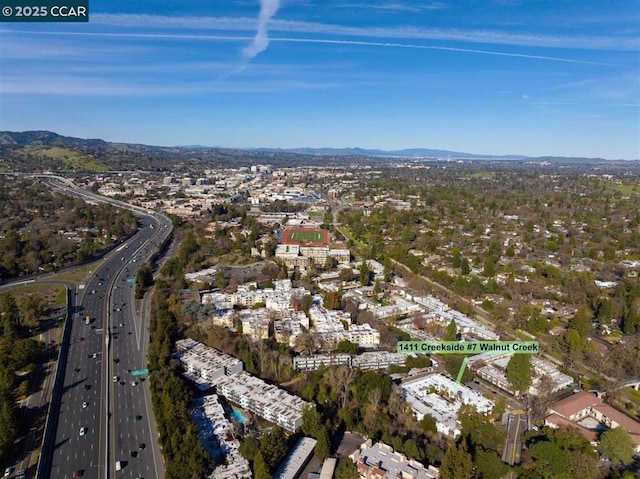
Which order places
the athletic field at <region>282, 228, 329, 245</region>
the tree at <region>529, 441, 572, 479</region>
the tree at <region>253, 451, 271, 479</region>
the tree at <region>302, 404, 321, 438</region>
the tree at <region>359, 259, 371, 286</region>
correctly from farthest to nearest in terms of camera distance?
the athletic field at <region>282, 228, 329, 245</region>
the tree at <region>359, 259, 371, 286</region>
the tree at <region>302, 404, 321, 438</region>
the tree at <region>529, 441, 572, 479</region>
the tree at <region>253, 451, 271, 479</region>

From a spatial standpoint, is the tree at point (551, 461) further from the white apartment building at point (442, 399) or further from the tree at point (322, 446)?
the tree at point (322, 446)

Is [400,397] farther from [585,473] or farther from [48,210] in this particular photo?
[48,210]

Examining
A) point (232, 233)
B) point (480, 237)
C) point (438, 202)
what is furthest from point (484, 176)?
point (232, 233)

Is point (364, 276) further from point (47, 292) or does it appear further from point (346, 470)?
point (47, 292)

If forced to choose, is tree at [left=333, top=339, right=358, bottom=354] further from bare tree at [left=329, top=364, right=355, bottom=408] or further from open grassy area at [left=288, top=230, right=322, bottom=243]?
open grassy area at [left=288, top=230, right=322, bottom=243]

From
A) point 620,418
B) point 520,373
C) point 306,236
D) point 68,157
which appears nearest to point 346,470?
point 520,373

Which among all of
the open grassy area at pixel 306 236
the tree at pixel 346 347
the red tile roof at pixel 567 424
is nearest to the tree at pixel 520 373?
the red tile roof at pixel 567 424

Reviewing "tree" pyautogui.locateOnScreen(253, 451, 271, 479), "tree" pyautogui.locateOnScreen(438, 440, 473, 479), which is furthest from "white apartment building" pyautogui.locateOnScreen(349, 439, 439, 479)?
"tree" pyautogui.locateOnScreen(253, 451, 271, 479)
